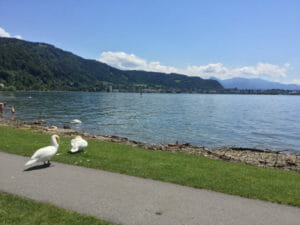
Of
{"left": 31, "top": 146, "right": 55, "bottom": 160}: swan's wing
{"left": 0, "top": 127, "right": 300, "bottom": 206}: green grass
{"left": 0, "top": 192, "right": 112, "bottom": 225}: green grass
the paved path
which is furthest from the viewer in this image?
{"left": 31, "top": 146, "right": 55, "bottom": 160}: swan's wing

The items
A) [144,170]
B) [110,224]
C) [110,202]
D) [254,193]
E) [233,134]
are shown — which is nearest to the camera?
[110,224]

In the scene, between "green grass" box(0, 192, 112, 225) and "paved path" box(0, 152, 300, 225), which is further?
"paved path" box(0, 152, 300, 225)

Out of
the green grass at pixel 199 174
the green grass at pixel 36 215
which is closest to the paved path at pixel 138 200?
the green grass at pixel 36 215

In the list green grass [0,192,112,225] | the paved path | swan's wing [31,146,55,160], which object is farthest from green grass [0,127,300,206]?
green grass [0,192,112,225]

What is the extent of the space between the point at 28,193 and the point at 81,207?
6.32 ft

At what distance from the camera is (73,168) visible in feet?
29.3

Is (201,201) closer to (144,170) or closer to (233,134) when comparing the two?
(144,170)

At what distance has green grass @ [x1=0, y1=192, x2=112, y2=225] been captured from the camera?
16.1 feet

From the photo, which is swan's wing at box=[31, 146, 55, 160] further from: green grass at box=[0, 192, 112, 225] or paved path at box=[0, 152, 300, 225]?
green grass at box=[0, 192, 112, 225]

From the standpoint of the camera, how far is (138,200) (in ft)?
20.6

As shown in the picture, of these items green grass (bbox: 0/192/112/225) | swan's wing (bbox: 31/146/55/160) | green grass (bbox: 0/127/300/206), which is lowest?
green grass (bbox: 0/127/300/206)

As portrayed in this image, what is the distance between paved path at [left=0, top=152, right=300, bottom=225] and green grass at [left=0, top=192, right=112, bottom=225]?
0.31 metres

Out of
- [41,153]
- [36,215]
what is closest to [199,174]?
[36,215]

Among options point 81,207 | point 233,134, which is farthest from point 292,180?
point 233,134
